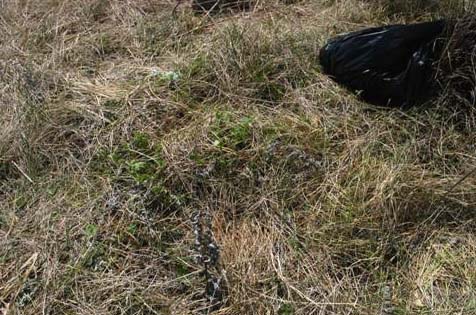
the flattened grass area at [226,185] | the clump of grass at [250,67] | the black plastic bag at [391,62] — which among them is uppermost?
the black plastic bag at [391,62]

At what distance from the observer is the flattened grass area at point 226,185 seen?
2.06m

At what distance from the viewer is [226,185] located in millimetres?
2400

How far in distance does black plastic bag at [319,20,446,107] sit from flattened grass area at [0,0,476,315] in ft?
0.26

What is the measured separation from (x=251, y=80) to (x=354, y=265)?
3.73 feet

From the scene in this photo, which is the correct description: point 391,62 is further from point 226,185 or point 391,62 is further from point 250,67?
point 226,185

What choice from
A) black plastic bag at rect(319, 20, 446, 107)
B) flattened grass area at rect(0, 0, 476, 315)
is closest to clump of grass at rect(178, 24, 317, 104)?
flattened grass area at rect(0, 0, 476, 315)

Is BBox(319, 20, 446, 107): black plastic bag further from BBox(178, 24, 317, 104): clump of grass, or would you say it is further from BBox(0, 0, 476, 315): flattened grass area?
BBox(178, 24, 317, 104): clump of grass

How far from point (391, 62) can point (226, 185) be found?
3.26 ft

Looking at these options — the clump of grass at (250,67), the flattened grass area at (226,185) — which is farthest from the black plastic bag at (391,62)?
the clump of grass at (250,67)

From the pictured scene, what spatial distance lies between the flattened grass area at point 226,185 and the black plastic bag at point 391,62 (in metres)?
0.08

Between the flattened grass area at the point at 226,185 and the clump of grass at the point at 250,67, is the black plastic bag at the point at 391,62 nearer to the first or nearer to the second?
the flattened grass area at the point at 226,185

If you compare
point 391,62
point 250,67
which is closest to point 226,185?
point 250,67

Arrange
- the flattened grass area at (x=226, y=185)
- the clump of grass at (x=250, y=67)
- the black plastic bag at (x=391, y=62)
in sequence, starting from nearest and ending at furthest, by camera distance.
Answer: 1. the flattened grass area at (x=226, y=185)
2. the black plastic bag at (x=391, y=62)
3. the clump of grass at (x=250, y=67)

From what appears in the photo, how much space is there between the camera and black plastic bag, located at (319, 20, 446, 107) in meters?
2.68
